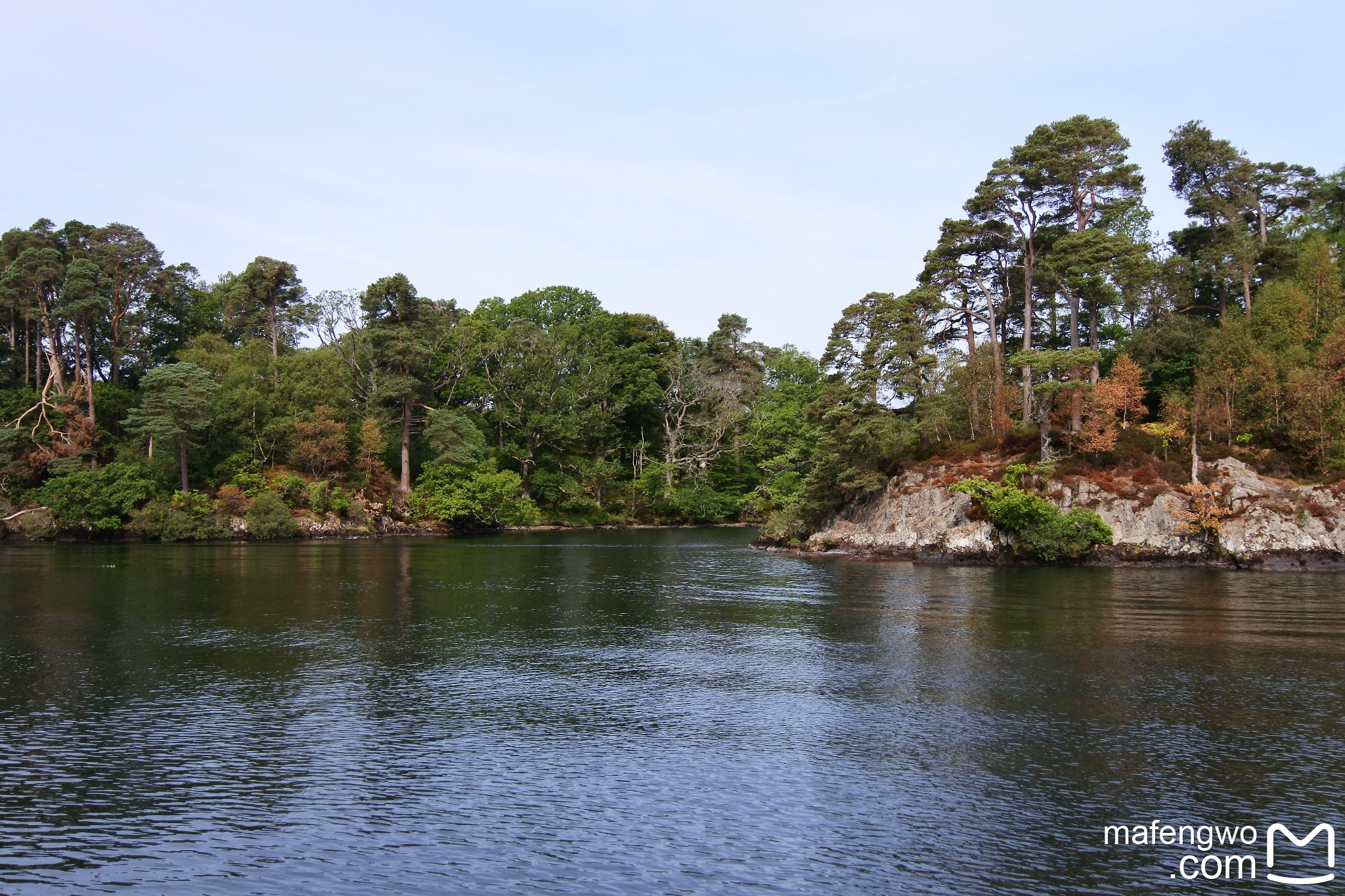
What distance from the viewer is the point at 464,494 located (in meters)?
76.5

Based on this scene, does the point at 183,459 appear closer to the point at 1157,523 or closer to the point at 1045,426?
the point at 1045,426

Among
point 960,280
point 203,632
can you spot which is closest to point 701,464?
point 960,280

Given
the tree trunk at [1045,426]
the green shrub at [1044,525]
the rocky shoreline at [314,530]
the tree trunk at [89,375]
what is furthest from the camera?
the tree trunk at [89,375]

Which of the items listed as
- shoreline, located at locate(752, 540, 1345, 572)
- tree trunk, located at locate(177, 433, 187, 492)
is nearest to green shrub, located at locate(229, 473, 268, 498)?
tree trunk, located at locate(177, 433, 187, 492)

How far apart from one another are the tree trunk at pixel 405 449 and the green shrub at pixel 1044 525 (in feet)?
170

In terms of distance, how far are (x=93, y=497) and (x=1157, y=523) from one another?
68.4 metres

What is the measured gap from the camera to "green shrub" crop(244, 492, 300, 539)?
212 feet

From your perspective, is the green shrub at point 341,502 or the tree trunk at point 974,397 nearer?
the tree trunk at point 974,397

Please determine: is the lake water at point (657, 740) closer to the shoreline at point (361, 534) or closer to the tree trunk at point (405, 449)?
the shoreline at point (361, 534)

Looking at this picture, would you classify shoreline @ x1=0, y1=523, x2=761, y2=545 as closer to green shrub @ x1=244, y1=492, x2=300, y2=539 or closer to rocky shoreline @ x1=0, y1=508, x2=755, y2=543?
rocky shoreline @ x1=0, y1=508, x2=755, y2=543

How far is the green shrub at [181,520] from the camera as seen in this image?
63.1 m

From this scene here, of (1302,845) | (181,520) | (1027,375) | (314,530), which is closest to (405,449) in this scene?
(314,530)

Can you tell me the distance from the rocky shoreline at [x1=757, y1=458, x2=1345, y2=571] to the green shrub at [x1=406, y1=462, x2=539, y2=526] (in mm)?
39559

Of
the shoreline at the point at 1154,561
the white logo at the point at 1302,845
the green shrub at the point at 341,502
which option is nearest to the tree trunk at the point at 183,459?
the green shrub at the point at 341,502
